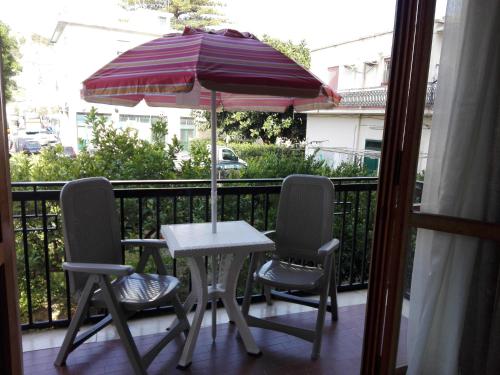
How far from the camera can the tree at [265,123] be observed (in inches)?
624

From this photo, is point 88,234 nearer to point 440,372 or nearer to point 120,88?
point 120,88

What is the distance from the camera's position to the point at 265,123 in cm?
1617

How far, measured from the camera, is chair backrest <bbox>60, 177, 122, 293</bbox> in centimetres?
208

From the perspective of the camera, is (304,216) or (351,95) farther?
(351,95)

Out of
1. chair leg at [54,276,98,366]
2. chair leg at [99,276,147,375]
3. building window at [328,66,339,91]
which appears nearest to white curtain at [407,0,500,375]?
chair leg at [99,276,147,375]

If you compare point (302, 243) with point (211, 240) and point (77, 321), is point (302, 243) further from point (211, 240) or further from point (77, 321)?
point (77, 321)

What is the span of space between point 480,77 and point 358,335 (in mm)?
1836

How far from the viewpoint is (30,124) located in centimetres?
1247

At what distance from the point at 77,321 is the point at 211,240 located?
871 mm

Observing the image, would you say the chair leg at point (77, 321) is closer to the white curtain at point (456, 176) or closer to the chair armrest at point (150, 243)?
the chair armrest at point (150, 243)

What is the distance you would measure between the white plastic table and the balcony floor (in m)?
0.09

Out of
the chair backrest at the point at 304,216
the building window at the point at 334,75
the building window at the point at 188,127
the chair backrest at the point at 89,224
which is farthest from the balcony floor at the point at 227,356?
the building window at the point at 334,75

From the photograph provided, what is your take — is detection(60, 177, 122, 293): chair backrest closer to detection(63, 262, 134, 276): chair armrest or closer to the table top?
detection(63, 262, 134, 276): chair armrest

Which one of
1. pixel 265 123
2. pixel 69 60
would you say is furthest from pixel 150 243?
pixel 69 60
